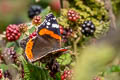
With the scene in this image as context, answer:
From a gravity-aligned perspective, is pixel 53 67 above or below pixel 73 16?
below

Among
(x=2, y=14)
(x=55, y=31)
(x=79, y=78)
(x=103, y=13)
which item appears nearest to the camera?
(x=79, y=78)

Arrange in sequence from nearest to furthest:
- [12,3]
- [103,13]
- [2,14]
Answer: [103,13]
[2,14]
[12,3]

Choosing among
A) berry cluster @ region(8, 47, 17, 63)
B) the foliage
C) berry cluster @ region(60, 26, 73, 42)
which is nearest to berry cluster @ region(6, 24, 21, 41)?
the foliage

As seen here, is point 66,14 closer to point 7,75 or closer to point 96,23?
point 96,23

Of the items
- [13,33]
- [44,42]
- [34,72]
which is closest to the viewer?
[34,72]

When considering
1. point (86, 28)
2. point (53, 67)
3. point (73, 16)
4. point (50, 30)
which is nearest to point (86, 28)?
point (86, 28)

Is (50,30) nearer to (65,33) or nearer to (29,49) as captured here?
(29,49)

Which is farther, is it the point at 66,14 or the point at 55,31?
the point at 66,14

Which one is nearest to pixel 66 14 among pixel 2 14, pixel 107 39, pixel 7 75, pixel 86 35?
pixel 86 35

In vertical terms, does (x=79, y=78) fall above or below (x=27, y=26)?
below
